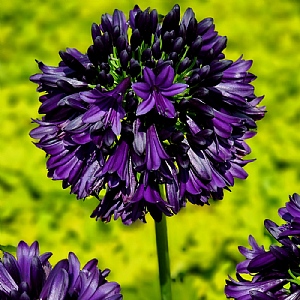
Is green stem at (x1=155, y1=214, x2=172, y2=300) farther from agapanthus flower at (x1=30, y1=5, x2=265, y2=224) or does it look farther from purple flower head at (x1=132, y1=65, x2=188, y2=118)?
purple flower head at (x1=132, y1=65, x2=188, y2=118)

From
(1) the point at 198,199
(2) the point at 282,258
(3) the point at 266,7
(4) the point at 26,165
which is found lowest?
(2) the point at 282,258

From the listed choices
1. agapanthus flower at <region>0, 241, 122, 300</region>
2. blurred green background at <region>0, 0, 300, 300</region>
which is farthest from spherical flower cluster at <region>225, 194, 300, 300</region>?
blurred green background at <region>0, 0, 300, 300</region>

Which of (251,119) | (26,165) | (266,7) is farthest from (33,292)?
(266,7)

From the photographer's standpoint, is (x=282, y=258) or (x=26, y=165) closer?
(x=282, y=258)

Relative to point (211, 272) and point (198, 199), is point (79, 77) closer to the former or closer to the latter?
point (198, 199)

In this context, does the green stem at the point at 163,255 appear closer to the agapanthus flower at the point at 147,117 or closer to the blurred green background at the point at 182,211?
the agapanthus flower at the point at 147,117

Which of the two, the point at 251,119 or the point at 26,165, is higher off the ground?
the point at 26,165
